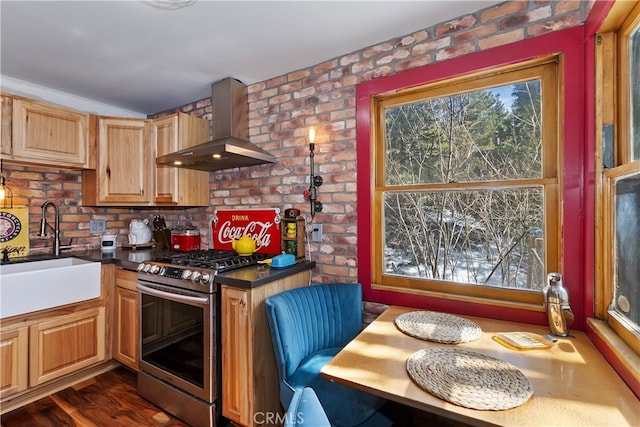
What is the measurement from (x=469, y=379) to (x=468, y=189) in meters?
1.10

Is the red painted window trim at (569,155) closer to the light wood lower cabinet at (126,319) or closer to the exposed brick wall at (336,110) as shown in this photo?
the exposed brick wall at (336,110)

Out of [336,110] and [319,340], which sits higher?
[336,110]

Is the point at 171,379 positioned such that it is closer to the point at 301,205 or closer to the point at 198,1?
the point at 301,205

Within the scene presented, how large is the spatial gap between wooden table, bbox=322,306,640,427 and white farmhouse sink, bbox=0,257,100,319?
2130mm

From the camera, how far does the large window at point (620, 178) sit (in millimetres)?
1109

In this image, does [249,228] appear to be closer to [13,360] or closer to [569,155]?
[13,360]

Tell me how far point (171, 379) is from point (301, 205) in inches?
57.9

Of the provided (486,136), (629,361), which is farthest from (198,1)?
(629,361)

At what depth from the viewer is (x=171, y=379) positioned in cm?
192

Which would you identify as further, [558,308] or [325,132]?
[325,132]

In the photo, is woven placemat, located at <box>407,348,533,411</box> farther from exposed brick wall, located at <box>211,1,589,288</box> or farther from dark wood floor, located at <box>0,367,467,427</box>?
exposed brick wall, located at <box>211,1,589,288</box>

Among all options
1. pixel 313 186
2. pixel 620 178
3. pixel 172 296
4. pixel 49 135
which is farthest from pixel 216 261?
pixel 620 178

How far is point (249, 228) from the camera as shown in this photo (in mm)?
2547

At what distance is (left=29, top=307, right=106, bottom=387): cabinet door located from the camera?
201 centimetres
